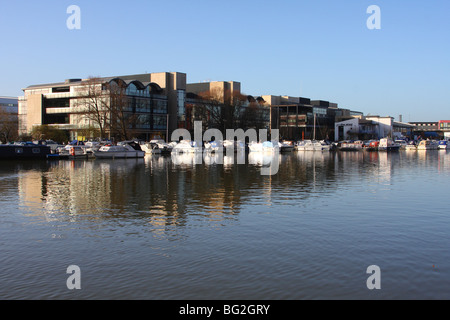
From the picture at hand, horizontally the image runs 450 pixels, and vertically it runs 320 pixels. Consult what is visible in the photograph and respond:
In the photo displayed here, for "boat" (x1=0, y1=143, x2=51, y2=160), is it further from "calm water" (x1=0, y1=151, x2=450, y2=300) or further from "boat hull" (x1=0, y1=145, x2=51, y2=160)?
"calm water" (x1=0, y1=151, x2=450, y2=300)

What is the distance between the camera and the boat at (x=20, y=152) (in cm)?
5694

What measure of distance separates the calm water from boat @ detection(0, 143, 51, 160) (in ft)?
114

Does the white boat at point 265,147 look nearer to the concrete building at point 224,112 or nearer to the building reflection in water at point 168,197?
the concrete building at point 224,112

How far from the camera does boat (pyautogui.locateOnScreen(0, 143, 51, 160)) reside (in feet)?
187

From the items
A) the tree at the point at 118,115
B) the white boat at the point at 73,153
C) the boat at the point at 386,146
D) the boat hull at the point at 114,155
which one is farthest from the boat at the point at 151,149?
the boat at the point at 386,146

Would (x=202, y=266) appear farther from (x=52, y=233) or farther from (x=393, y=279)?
(x=52, y=233)

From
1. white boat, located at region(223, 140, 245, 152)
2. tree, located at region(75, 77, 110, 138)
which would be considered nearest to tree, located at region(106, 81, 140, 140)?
tree, located at region(75, 77, 110, 138)

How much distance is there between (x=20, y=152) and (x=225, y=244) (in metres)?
50.4

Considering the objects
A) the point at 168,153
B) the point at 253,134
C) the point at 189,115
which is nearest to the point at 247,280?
the point at 168,153

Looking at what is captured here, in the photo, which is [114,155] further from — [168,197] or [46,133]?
[168,197]

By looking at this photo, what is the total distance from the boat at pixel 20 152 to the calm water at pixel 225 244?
114 ft

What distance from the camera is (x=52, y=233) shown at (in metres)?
15.5

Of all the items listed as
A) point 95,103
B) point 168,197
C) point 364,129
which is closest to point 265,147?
point 95,103

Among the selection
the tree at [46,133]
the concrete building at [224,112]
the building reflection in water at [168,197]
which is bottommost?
the building reflection in water at [168,197]
